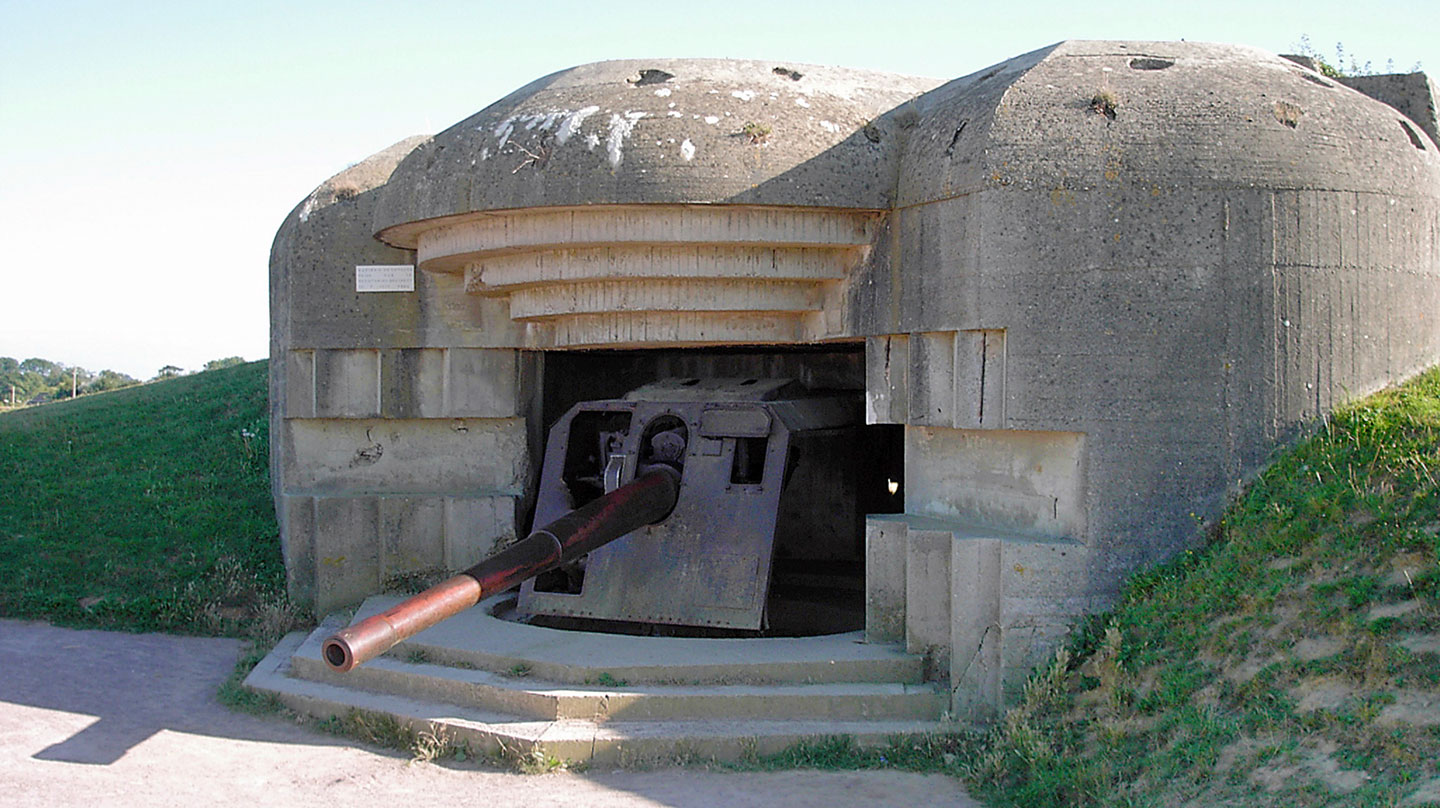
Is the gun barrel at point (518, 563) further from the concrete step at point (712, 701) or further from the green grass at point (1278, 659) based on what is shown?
the green grass at point (1278, 659)

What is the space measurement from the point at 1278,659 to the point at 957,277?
93.6 inches

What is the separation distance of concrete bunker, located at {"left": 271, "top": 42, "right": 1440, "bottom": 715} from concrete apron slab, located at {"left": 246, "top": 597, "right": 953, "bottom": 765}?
0.38m

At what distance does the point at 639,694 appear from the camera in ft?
19.1

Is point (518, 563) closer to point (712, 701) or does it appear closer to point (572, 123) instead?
point (712, 701)

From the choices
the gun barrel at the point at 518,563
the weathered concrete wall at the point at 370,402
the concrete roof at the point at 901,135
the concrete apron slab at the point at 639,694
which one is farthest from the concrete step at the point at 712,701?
the concrete roof at the point at 901,135

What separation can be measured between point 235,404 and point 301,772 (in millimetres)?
7790

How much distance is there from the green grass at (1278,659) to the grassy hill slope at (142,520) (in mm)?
5458

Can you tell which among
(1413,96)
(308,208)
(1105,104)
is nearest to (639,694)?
(1105,104)

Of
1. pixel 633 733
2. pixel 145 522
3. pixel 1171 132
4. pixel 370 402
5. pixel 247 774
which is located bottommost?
pixel 247 774

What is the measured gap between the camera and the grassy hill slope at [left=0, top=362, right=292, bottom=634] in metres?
8.47

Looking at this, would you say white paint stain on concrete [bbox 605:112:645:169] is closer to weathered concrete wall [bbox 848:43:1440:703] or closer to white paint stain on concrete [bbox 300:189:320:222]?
weathered concrete wall [bbox 848:43:1440:703]

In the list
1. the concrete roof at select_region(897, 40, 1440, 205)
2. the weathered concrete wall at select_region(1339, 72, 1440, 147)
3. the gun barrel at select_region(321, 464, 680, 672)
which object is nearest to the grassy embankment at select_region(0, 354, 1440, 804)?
the concrete roof at select_region(897, 40, 1440, 205)

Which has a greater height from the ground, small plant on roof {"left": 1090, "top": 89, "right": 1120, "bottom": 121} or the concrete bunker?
small plant on roof {"left": 1090, "top": 89, "right": 1120, "bottom": 121}

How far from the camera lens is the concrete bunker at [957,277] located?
18.4ft
